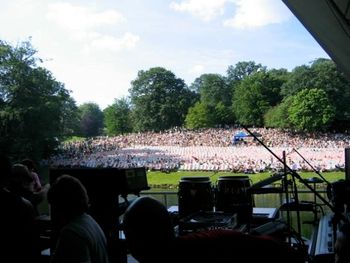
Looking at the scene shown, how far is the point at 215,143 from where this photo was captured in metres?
57.8

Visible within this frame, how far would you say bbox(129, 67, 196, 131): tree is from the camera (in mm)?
74375

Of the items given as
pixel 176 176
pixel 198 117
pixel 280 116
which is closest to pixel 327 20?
pixel 176 176

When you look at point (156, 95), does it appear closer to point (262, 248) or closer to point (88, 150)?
point (88, 150)

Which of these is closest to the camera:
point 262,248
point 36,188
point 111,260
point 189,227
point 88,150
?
point 262,248

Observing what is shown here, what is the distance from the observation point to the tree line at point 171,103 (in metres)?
45.3

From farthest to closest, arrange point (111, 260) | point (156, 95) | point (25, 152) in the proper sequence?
1. point (156, 95)
2. point (25, 152)
3. point (111, 260)

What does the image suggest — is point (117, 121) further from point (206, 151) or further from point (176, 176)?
point (176, 176)

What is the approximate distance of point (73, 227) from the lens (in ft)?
8.15

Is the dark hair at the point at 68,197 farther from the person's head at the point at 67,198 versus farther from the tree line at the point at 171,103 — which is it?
the tree line at the point at 171,103

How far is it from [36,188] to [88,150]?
159 feet

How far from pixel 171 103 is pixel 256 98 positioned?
45.9 feet

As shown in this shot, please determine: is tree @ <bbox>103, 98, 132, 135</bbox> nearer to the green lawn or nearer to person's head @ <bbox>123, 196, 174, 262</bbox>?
the green lawn

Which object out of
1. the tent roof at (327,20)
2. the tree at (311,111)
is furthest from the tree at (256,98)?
the tent roof at (327,20)

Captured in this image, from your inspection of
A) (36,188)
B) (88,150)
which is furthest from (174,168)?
(36,188)
